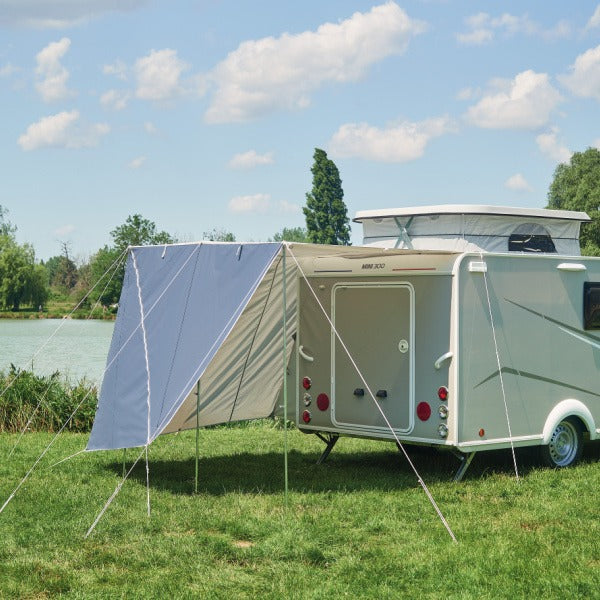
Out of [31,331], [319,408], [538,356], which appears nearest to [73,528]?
[319,408]

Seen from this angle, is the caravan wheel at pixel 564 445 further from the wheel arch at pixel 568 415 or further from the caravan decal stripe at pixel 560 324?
the caravan decal stripe at pixel 560 324

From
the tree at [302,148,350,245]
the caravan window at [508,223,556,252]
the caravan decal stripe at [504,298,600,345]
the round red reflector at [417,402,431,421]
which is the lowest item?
the round red reflector at [417,402,431,421]

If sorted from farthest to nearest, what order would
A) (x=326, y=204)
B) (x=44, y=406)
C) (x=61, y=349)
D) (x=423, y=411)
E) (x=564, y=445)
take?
(x=326, y=204)
(x=61, y=349)
(x=44, y=406)
(x=564, y=445)
(x=423, y=411)

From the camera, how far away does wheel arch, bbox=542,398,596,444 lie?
9.75m

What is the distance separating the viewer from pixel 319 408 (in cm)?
1009

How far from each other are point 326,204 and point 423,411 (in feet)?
166

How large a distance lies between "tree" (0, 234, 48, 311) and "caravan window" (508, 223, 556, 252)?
2457 inches

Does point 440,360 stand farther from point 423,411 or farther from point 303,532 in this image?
point 303,532

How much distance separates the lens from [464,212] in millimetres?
10648

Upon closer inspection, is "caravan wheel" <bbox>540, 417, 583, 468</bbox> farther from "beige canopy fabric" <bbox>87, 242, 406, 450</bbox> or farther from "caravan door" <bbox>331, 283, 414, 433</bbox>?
"beige canopy fabric" <bbox>87, 242, 406, 450</bbox>

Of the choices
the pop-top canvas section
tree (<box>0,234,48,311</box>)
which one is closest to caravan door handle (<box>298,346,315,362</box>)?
the pop-top canvas section

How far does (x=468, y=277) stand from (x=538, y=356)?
1316 millimetres

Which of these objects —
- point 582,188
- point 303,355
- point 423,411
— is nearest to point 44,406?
point 303,355

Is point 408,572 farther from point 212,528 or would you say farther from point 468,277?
point 468,277
